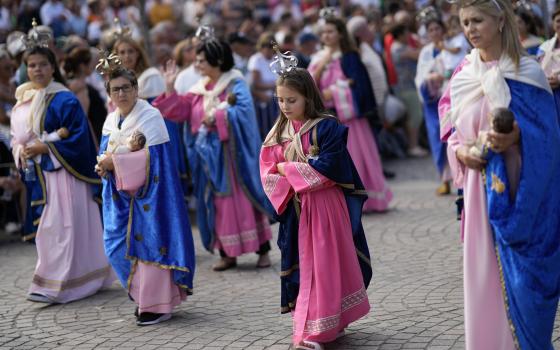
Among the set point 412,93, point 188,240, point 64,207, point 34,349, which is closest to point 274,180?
point 188,240

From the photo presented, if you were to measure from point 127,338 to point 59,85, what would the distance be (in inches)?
96.7

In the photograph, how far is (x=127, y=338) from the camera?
6.25 m

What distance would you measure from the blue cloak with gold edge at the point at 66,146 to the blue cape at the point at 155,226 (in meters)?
1.00

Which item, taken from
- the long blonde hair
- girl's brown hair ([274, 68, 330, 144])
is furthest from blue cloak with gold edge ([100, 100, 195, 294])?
the long blonde hair

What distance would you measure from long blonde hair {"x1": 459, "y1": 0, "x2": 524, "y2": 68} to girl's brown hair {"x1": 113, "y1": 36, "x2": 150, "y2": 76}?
432 cm

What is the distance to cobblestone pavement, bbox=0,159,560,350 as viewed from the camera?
Answer: 5.88 meters

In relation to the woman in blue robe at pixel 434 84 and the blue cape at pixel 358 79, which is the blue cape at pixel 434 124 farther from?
the blue cape at pixel 358 79

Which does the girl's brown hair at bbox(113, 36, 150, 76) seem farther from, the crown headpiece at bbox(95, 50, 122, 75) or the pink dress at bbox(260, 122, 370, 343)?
the pink dress at bbox(260, 122, 370, 343)

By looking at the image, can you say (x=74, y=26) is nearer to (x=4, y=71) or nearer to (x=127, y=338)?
(x=4, y=71)

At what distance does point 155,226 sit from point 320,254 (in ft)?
4.88

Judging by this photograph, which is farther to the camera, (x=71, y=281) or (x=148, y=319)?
(x=71, y=281)

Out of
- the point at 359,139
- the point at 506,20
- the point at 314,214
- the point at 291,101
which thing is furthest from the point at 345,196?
the point at 359,139

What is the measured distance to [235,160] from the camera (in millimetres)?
7984

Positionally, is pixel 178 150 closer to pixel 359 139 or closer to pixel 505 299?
pixel 359 139
